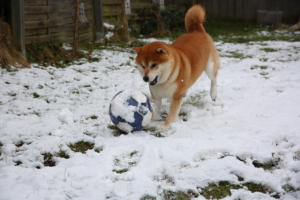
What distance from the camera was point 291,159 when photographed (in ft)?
8.63

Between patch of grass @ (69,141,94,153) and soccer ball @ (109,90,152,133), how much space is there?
0.38m

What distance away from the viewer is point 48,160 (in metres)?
2.82

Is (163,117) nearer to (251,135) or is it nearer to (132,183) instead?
(251,135)

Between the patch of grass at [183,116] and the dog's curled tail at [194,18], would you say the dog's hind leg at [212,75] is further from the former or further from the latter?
the patch of grass at [183,116]

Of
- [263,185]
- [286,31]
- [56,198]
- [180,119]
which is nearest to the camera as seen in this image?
[56,198]

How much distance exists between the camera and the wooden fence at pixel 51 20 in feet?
22.3

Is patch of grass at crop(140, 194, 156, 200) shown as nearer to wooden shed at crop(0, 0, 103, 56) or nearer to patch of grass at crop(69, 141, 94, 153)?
patch of grass at crop(69, 141, 94, 153)

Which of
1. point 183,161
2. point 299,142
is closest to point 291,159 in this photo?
point 299,142

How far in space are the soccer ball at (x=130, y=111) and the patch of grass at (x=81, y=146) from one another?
1.23 feet

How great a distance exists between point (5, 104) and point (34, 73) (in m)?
1.48

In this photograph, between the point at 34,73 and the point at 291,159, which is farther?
the point at 34,73

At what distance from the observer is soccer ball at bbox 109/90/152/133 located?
3.22 meters

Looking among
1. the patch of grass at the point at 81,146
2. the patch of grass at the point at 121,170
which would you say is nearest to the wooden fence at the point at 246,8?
the patch of grass at the point at 81,146

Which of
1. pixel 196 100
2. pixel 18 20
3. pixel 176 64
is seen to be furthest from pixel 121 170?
pixel 18 20
